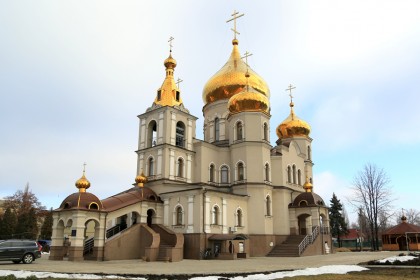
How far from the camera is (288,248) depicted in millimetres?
31094

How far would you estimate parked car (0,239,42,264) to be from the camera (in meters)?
20.2

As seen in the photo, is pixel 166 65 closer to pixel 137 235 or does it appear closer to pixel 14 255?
pixel 137 235

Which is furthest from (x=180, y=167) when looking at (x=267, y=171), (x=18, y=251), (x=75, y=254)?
(x=18, y=251)

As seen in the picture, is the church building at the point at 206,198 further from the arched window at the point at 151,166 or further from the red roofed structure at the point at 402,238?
the red roofed structure at the point at 402,238

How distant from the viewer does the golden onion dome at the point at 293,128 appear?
43.0 m

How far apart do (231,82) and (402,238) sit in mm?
24492

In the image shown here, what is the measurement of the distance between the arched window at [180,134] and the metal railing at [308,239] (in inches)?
524

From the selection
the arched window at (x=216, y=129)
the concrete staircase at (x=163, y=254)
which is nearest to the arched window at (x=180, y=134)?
the arched window at (x=216, y=129)

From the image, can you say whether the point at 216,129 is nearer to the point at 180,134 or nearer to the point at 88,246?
the point at 180,134

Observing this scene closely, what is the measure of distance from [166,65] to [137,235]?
54.4 feet

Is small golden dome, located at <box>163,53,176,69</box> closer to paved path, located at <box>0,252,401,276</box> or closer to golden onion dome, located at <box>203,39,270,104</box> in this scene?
golden onion dome, located at <box>203,39,270,104</box>

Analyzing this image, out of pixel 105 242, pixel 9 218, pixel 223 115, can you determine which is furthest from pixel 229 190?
pixel 9 218

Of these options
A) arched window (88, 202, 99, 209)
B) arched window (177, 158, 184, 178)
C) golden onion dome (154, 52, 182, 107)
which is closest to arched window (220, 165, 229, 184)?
arched window (177, 158, 184, 178)

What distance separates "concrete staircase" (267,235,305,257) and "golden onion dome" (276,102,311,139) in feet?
44.1
